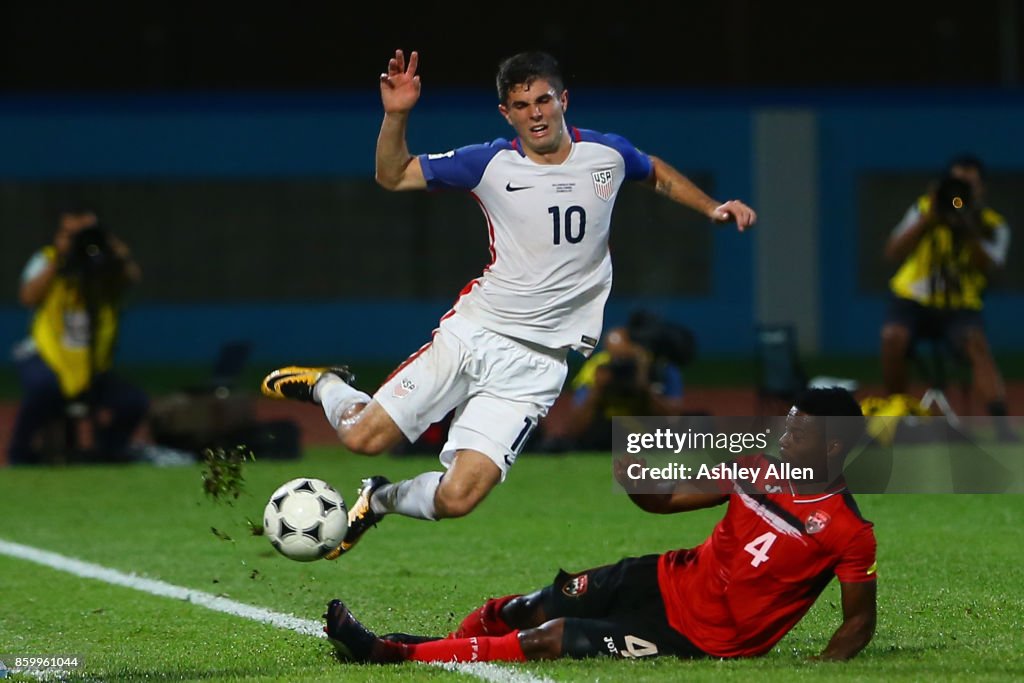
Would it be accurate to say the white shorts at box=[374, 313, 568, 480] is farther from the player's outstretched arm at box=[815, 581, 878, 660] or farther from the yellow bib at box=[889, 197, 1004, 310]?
the yellow bib at box=[889, 197, 1004, 310]

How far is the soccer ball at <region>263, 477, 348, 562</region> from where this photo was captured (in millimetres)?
6531

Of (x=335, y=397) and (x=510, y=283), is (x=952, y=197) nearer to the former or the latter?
(x=510, y=283)

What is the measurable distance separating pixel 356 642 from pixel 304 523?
2.04 ft

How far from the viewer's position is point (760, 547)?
5.95 meters

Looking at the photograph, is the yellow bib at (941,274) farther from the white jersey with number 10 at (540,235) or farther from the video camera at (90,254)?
the white jersey with number 10 at (540,235)

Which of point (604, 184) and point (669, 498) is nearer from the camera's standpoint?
point (669, 498)

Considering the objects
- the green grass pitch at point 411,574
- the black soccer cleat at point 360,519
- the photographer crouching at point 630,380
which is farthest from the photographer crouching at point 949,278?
the black soccer cleat at point 360,519

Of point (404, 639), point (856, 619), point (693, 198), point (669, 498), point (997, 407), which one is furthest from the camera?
point (997, 407)

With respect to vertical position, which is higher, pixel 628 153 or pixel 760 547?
pixel 628 153

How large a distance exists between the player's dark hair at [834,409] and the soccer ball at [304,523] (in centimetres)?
184

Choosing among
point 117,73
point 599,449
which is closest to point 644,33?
point 117,73

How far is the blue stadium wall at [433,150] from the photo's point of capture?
24672 mm

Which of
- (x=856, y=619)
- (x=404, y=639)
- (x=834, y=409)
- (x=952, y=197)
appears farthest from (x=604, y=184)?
(x=952, y=197)

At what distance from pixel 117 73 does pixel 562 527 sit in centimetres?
2247
